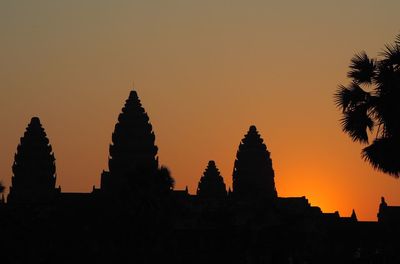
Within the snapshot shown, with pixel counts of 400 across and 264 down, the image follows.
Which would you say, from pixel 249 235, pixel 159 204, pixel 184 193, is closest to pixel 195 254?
pixel 249 235

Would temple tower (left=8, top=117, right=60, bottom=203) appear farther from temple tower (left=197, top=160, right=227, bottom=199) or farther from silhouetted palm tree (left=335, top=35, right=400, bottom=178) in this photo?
silhouetted palm tree (left=335, top=35, right=400, bottom=178)

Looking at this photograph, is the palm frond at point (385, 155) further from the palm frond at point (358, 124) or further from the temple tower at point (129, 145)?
the temple tower at point (129, 145)

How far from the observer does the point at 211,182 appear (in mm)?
175875

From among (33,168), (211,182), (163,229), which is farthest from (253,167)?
(163,229)

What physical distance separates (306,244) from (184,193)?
1787 inches

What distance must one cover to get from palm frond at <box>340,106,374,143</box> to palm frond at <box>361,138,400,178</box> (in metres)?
0.99

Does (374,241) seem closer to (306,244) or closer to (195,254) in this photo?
(306,244)

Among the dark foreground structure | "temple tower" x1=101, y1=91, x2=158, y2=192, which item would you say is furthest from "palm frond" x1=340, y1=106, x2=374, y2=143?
"temple tower" x1=101, y1=91, x2=158, y2=192

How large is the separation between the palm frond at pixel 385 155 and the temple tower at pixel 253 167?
12410 centimetres

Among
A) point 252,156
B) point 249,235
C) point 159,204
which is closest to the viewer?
point 159,204

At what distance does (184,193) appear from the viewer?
13862 centimetres

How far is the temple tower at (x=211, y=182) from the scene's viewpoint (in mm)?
173150

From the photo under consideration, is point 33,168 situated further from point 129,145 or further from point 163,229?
point 163,229

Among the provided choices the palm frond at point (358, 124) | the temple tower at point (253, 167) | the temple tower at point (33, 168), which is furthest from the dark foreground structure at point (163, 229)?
the palm frond at point (358, 124)
